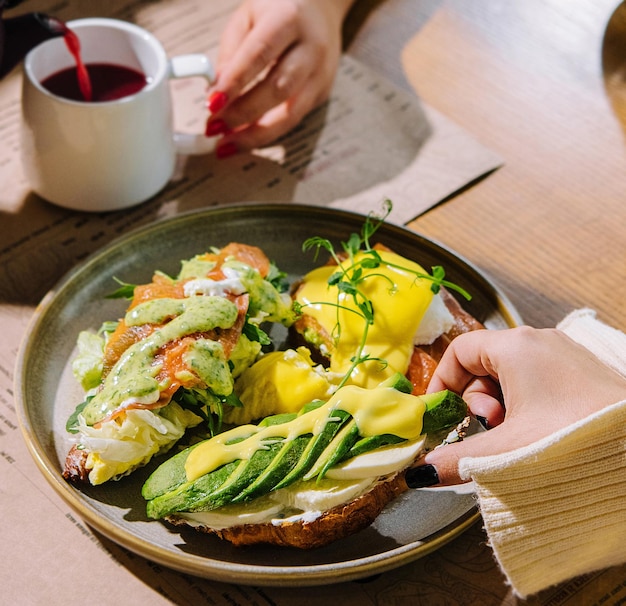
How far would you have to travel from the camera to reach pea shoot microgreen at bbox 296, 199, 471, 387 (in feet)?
4.80

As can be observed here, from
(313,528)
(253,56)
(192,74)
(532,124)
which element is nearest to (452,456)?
(313,528)

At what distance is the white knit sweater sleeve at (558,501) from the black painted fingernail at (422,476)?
52 mm

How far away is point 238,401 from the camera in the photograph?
1395 mm

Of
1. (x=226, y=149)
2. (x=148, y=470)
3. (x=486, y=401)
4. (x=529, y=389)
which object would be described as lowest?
(x=148, y=470)

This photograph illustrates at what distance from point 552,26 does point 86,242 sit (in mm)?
1756

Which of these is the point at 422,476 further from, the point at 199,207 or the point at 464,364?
the point at 199,207

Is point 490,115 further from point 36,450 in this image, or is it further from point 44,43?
point 36,450

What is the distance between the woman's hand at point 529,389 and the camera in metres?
1.14

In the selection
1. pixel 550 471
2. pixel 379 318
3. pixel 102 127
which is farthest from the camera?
pixel 102 127

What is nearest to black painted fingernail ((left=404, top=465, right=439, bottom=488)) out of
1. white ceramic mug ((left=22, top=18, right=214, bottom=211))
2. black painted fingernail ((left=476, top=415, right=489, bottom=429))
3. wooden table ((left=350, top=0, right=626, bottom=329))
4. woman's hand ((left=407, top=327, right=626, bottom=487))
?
woman's hand ((left=407, top=327, right=626, bottom=487))

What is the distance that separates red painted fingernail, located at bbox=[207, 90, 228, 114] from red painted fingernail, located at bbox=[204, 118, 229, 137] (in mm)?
42

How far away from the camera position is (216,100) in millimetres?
1978

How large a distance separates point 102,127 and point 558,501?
1234mm

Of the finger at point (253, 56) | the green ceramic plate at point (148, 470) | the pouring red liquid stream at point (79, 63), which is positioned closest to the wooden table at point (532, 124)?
the green ceramic plate at point (148, 470)
